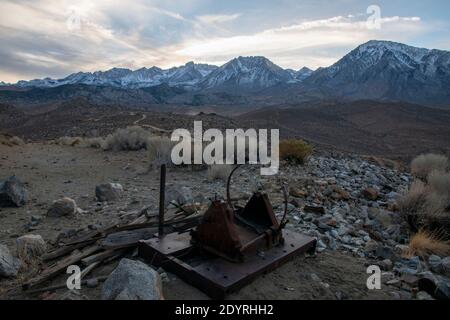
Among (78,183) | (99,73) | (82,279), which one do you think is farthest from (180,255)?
(99,73)

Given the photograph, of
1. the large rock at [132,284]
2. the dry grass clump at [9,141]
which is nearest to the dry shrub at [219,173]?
the large rock at [132,284]

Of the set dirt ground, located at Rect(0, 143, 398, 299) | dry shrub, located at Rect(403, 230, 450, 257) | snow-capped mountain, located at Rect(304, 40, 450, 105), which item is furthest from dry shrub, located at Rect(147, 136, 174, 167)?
snow-capped mountain, located at Rect(304, 40, 450, 105)

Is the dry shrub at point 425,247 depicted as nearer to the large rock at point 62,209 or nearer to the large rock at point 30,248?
the large rock at point 30,248

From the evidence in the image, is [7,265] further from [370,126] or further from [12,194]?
[370,126]

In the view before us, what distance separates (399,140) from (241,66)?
112746mm

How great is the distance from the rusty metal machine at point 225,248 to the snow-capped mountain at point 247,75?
352 feet

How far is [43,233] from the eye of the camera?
4.27 metres

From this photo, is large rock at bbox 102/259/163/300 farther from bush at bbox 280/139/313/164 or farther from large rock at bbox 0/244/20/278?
bush at bbox 280/139/313/164

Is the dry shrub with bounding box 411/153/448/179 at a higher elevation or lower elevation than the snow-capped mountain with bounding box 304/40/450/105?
lower

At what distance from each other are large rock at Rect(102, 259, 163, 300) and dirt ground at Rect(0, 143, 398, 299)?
18cm

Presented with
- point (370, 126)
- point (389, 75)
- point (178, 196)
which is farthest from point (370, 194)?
point (389, 75)

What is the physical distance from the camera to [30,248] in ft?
11.9

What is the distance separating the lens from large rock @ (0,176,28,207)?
17.3 ft

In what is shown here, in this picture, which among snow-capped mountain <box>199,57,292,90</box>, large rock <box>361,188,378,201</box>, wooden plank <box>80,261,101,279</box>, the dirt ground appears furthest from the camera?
snow-capped mountain <box>199,57,292,90</box>
